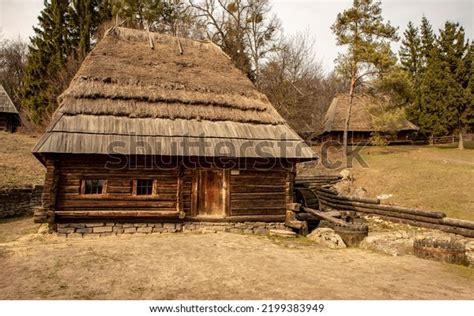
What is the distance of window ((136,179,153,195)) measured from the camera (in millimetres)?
11656

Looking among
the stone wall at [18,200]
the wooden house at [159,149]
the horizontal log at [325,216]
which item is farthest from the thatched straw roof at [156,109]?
the stone wall at [18,200]

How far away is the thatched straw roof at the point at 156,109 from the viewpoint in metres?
11.0

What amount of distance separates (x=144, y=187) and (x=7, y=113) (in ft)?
78.0

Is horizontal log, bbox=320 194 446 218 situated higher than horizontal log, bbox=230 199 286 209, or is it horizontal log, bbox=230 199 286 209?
horizontal log, bbox=230 199 286 209

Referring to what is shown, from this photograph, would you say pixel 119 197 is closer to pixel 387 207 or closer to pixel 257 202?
pixel 257 202

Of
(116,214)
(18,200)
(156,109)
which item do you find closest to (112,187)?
(116,214)

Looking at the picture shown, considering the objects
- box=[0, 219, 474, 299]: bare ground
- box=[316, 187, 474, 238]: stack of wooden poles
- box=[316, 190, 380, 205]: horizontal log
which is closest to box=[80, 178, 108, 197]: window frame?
box=[0, 219, 474, 299]: bare ground

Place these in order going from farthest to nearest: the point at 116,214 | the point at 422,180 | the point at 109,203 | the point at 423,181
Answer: the point at 422,180, the point at 423,181, the point at 109,203, the point at 116,214

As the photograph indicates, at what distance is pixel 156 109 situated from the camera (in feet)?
40.6

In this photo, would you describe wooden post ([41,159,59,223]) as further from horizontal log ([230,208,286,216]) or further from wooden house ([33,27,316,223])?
horizontal log ([230,208,286,216])

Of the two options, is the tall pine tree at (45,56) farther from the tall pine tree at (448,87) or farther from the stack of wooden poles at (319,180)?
the tall pine tree at (448,87)

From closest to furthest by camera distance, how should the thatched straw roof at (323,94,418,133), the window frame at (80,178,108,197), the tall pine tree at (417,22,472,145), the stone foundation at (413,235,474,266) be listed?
1. the stone foundation at (413,235,474,266)
2. the window frame at (80,178,108,197)
3. the tall pine tree at (417,22,472,145)
4. the thatched straw roof at (323,94,418,133)

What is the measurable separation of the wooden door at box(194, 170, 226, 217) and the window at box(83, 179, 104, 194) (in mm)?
3198

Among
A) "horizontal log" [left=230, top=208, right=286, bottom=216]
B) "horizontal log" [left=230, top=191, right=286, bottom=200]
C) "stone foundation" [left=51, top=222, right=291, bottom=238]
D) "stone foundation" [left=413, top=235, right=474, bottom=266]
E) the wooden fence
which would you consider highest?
the wooden fence
